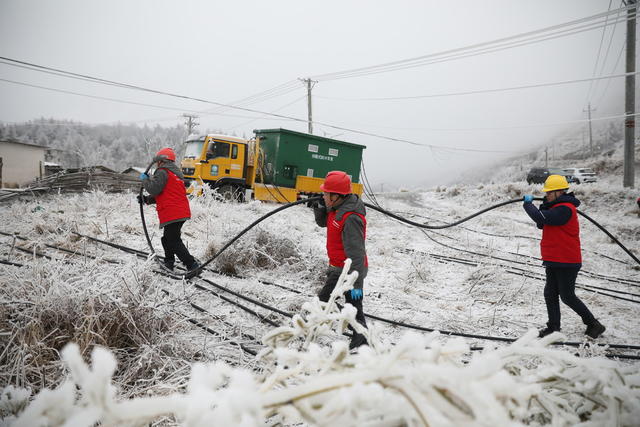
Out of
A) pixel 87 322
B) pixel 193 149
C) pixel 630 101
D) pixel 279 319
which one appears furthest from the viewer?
pixel 630 101

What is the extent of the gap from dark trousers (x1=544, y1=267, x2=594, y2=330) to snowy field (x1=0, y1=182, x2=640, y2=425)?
355 mm

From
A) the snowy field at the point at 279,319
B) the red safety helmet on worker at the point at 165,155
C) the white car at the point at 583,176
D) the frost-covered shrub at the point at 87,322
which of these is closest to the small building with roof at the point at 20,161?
the snowy field at the point at 279,319

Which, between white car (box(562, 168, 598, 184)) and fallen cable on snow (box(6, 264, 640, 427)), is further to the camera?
white car (box(562, 168, 598, 184))

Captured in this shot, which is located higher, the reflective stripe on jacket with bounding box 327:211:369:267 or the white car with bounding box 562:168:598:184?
the white car with bounding box 562:168:598:184

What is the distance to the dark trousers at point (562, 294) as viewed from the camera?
12.4 ft

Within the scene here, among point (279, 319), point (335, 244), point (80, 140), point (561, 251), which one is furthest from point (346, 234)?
point (80, 140)

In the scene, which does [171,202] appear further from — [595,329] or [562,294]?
[595,329]

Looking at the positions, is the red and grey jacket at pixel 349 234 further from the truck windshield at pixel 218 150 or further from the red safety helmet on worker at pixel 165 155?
the truck windshield at pixel 218 150

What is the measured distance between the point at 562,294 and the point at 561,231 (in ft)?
2.42

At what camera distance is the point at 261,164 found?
47.4 ft

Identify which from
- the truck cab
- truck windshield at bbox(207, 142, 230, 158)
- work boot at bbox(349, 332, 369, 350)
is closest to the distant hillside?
the truck cab

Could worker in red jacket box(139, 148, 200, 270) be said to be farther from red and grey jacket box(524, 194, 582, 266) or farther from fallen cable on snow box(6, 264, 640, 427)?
red and grey jacket box(524, 194, 582, 266)

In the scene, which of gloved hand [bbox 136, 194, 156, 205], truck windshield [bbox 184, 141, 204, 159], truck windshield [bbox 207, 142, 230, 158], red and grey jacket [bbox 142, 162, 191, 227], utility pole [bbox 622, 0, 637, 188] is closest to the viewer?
red and grey jacket [bbox 142, 162, 191, 227]

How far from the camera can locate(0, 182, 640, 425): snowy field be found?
0.64 meters
